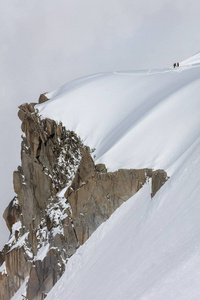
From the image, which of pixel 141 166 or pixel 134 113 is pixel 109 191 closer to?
pixel 141 166

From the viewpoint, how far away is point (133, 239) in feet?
49.4

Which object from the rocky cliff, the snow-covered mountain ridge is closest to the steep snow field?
the snow-covered mountain ridge

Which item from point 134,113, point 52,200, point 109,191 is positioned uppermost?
point 134,113

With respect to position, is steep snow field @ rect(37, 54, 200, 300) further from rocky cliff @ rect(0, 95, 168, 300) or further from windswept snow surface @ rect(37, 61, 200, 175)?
rocky cliff @ rect(0, 95, 168, 300)

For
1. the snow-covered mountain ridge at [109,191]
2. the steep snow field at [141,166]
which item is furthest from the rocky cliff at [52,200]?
the steep snow field at [141,166]

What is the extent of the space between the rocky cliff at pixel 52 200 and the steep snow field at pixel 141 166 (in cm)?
48

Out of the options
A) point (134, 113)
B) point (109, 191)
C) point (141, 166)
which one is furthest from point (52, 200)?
point (141, 166)

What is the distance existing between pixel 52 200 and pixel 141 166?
6.55 m

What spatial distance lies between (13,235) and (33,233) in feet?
10.1

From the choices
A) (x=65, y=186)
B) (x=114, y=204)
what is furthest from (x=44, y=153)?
(x=114, y=204)

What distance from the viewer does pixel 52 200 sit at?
23562mm

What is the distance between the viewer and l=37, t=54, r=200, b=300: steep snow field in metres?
11.6

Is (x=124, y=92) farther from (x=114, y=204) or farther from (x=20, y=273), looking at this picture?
(x=20, y=273)

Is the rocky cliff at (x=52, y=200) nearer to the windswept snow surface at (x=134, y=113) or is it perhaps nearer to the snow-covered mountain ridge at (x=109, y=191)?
the snow-covered mountain ridge at (x=109, y=191)
